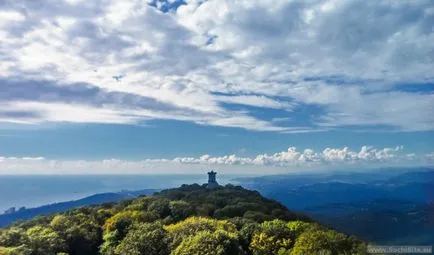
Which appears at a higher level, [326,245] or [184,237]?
[326,245]

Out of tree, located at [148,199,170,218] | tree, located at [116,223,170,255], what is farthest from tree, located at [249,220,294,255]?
tree, located at [148,199,170,218]

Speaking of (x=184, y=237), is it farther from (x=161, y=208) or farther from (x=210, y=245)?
(x=161, y=208)

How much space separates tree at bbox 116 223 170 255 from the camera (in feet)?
125

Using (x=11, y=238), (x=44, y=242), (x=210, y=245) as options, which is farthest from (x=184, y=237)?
(x=11, y=238)

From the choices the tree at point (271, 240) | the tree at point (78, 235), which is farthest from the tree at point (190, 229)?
the tree at point (78, 235)

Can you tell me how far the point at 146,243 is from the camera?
3856 cm

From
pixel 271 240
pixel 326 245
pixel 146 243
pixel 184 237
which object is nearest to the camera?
pixel 326 245

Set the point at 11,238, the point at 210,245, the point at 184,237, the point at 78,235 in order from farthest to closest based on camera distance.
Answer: the point at 78,235 → the point at 11,238 → the point at 184,237 → the point at 210,245

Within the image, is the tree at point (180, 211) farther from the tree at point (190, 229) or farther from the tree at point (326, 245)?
the tree at point (326, 245)

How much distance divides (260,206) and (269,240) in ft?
78.3

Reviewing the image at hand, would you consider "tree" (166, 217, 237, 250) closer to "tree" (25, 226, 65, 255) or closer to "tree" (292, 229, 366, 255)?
"tree" (292, 229, 366, 255)

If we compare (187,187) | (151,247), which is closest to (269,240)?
(151,247)

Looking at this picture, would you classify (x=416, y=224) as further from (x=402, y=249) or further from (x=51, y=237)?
(x=51, y=237)

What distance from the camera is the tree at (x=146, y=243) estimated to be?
125ft
